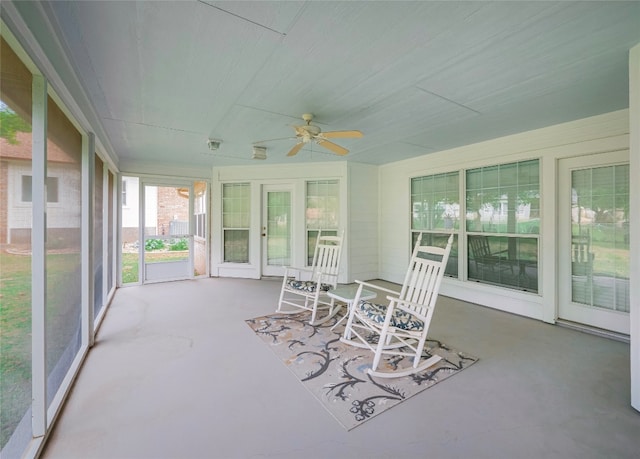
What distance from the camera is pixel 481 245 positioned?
13.7 ft

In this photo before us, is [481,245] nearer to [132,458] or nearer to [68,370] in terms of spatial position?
[132,458]

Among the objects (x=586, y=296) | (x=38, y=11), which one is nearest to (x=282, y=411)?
(x=38, y=11)

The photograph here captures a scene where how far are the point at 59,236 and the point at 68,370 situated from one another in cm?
108

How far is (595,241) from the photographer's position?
10.4ft

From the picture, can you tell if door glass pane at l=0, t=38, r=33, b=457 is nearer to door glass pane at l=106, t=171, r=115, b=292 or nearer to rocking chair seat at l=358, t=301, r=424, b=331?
rocking chair seat at l=358, t=301, r=424, b=331

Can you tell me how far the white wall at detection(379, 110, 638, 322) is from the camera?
3.04 metres

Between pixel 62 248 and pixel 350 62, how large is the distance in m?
2.56

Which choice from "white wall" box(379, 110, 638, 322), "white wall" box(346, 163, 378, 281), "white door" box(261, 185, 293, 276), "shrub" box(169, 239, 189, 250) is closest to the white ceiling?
"white wall" box(379, 110, 638, 322)

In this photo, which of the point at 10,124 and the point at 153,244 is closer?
the point at 10,124

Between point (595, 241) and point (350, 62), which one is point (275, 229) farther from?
point (595, 241)

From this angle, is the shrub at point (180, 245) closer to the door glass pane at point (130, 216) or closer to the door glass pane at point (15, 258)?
the door glass pane at point (130, 216)

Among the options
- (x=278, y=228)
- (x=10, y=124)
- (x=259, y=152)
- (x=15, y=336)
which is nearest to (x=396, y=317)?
(x=15, y=336)

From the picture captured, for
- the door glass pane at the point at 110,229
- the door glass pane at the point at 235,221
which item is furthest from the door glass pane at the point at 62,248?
the door glass pane at the point at 235,221

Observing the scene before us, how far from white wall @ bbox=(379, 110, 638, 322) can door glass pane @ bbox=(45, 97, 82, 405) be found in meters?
4.64
